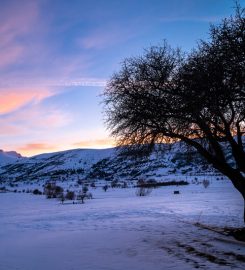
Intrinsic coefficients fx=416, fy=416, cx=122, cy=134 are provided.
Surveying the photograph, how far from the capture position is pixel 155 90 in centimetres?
1797

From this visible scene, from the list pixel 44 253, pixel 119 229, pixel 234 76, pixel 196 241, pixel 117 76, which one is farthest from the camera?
pixel 119 229

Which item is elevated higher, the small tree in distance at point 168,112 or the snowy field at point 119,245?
the small tree in distance at point 168,112

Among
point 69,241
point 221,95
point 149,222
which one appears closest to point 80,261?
point 69,241

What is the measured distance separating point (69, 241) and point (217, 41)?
10.2m

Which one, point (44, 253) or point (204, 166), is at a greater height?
point (204, 166)

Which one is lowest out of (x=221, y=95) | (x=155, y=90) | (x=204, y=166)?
(x=204, y=166)

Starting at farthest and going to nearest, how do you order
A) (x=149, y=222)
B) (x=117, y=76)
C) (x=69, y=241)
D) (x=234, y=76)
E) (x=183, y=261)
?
1. (x=149, y=222)
2. (x=117, y=76)
3. (x=69, y=241)
4. (x=183, y=261)
5. (x=234, y=76)

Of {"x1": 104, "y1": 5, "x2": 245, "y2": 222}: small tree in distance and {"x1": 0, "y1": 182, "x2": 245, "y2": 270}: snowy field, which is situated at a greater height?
{"x1": 104, "y1": 5, "x2": 245, "y2": 222}: small tree in distance

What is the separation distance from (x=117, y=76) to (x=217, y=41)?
22.0ft

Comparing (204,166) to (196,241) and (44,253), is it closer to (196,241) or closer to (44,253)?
(196,241)

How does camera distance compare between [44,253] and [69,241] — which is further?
[69,241]

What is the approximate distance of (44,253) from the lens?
1505 cm

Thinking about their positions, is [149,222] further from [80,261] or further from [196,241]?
[80,261]

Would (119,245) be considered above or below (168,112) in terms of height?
below
